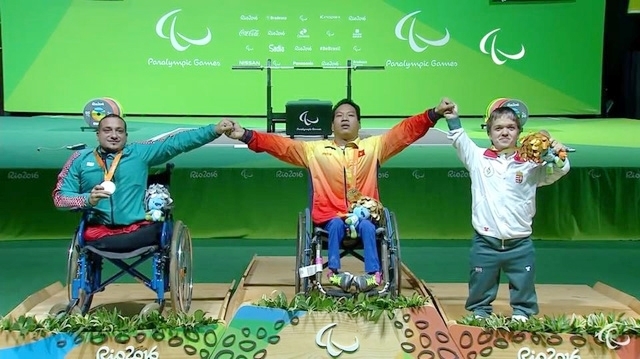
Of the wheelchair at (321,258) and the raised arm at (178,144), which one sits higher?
the raised arm at (178,144)

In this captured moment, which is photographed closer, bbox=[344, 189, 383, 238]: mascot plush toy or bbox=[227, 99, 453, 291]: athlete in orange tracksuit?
bbox=[344, 189, 383, 238]: mascot plush toy

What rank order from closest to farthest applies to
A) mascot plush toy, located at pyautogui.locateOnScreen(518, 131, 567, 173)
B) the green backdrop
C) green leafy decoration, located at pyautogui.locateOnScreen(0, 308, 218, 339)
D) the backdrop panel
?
green leafy decoration, located at pyautogui.locateOnScreen(0, 308, 218, 339) < mascot plush toy, located at pyautogui.locateOnScreen(518, 131, 567, 173) < the backdrop panel < the green backdrop

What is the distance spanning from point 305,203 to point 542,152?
2.36 m

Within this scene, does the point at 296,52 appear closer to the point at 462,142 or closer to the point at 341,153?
the point at 341,153

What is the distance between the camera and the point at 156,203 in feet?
10.6

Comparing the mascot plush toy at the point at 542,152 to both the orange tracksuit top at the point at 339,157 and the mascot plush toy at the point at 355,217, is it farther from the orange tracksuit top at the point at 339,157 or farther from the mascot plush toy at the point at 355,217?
the mascot plush toy at the point at 355,217

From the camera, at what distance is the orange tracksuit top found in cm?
350

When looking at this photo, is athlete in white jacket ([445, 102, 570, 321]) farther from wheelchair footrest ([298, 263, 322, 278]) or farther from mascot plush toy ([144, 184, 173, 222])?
mascot plush toy ([144, 184, 173, 222])

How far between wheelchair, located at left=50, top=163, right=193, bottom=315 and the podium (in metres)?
3.20

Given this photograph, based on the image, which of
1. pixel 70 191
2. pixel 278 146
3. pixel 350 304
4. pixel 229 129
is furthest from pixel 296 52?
pixel 350 304

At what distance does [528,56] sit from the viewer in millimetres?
8055

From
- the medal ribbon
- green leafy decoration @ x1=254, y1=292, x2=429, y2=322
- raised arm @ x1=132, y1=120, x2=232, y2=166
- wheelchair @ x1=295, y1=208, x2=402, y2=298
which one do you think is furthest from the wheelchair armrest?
the medal ribbon

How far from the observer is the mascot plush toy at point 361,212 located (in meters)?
3.29

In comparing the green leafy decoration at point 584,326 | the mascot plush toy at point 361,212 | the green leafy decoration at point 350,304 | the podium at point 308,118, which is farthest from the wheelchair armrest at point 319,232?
the podium at point 308,118
